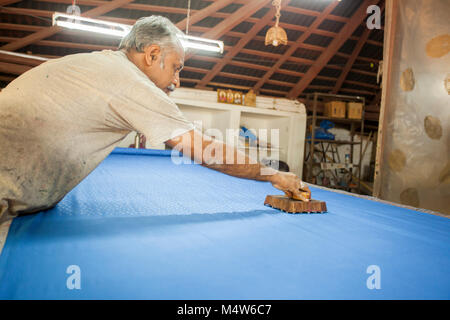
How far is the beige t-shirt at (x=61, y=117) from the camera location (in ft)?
3.01

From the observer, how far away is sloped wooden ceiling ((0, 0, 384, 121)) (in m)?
5.53

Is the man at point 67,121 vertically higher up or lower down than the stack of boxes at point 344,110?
lower down

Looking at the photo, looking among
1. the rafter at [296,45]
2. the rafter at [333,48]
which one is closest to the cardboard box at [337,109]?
the rafter at [333,48]

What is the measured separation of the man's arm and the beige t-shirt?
0.06 m

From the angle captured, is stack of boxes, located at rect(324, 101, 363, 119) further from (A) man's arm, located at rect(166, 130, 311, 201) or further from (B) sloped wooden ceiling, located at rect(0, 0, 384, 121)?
(A) man's arm, located at rect(166, 130, 311, 201)

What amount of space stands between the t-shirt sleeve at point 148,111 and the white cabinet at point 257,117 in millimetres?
5510

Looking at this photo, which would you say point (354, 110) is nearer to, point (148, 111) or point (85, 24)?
point (85, 24)

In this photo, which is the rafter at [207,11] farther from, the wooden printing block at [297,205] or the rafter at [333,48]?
the wooden printing block at [297,205]

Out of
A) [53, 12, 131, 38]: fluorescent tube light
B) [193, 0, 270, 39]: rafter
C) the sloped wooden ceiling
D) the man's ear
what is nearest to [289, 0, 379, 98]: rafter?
the sloped wooden ceiling

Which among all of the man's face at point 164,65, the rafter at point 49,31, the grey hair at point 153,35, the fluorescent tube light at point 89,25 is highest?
the rafter at point 49,31

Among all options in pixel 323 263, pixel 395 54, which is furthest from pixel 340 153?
pixel 323 263
